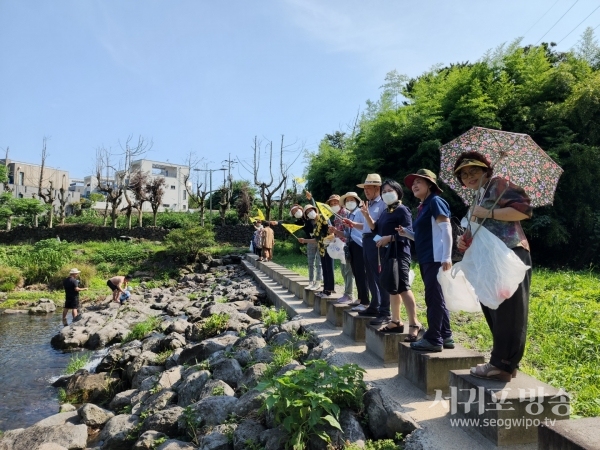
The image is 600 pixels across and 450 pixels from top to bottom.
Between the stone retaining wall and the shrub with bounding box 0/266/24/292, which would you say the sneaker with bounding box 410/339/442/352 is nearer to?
the shrub with bounding box 0/266/24/292

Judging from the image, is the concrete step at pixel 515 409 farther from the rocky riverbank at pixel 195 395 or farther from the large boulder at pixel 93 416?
the large boulder at pixel 93 416

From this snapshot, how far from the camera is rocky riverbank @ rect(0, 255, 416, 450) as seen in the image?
3211 millimetres

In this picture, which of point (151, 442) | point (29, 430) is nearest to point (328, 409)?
point (151, 442)

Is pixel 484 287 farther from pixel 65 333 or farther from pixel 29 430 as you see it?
pixel 65 333

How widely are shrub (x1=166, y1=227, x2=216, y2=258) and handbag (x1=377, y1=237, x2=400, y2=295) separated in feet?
55.9

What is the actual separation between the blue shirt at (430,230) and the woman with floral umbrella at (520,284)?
0.57 m

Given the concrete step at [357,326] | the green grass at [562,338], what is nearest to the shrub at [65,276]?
the green grass at [562,338]

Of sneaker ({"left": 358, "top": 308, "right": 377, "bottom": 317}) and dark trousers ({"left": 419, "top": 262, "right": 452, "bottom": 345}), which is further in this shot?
sneaker ({"left": 358, "top": 308, "right": 377, "bottom": 317})

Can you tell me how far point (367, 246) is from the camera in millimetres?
5094

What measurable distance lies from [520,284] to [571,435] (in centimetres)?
95

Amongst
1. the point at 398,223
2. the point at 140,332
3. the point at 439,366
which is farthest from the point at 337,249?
the point at 140,332

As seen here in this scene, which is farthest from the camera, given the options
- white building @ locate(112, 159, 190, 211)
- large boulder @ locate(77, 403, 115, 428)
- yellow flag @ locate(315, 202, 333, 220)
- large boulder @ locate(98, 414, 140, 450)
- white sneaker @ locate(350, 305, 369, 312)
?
white building @ locate(112, 159, 190, 211)

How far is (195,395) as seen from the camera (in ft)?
15.9

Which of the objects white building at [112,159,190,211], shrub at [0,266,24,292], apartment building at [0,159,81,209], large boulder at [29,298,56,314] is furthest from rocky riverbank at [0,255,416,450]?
white building at [112,159,190,211]
